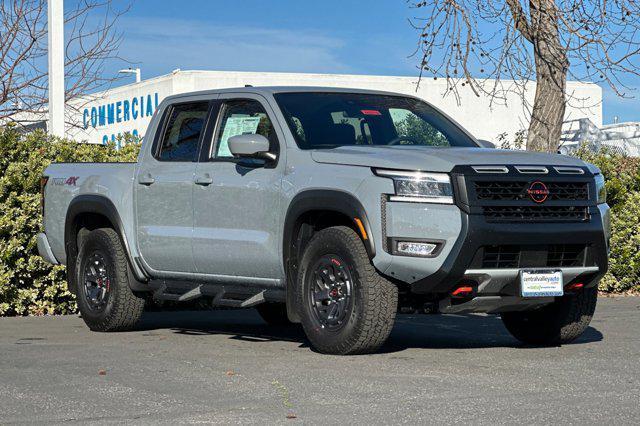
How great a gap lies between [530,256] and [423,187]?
3.09 ft

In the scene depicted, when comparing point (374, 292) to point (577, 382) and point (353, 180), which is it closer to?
point (353, 180)

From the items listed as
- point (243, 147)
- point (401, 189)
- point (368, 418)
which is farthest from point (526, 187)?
point (368, 418)

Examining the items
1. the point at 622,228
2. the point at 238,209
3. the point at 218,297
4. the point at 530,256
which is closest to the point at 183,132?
the point at 238,209

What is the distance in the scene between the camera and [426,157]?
8.59 m

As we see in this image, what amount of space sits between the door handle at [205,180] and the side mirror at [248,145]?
61cm

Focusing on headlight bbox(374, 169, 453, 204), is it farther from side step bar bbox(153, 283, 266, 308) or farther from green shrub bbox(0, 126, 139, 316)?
green shrub bbox(0, 126, 139, 316)

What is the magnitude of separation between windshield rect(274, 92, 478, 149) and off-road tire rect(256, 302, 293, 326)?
257 cm

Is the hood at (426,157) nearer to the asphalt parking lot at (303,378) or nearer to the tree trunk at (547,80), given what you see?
the asphalt parking lot at (303,378)

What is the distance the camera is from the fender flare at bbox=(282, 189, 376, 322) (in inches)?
336

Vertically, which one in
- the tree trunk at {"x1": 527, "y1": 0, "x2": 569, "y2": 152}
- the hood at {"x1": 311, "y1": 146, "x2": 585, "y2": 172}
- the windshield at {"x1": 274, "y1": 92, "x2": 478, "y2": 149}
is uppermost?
the tree trunk at {"x1": 527, "y1": 0, "x2": 569, "y2": 152}

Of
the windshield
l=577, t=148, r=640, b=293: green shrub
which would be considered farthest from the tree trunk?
the windshield

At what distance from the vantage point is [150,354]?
30.4 feet

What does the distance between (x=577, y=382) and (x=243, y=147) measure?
3121mm

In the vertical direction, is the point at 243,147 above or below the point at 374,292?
above
